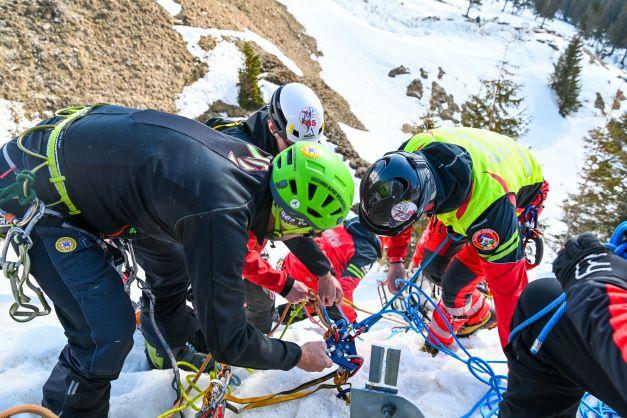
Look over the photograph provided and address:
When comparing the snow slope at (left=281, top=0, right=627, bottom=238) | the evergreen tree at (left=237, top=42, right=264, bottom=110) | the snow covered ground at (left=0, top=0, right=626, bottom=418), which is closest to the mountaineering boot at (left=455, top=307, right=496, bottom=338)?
the snow covered ground at (left=0, top=0, right=626, bottom=418)

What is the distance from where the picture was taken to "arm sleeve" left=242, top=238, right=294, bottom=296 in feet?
10.6

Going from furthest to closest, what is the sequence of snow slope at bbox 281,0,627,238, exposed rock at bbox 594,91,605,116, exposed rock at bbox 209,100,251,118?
exposed rock at bbox 594,91,605,116, snow slope at bbox 281,0,627,238, exposed rock at bbox 209,100,251,118

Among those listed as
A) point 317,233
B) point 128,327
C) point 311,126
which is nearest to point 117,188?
point 128,327

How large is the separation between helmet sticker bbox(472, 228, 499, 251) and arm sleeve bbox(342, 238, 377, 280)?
5.28 ft

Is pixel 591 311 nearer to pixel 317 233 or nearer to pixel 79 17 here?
pixel 317 233

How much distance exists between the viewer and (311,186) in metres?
2.24

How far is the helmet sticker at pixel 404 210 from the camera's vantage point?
110 inches

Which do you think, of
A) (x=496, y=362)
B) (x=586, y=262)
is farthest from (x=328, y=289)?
(x=586, y=262)

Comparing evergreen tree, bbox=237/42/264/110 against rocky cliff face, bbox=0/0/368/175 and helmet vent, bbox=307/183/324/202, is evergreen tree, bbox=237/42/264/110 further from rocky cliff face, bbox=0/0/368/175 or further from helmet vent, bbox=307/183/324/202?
helmet vent, bbox=307/183/324/202

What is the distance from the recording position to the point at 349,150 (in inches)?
661

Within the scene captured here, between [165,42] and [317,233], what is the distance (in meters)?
14.9

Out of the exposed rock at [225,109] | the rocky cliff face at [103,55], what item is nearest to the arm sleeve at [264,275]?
the rocky cliff face at [103,55]

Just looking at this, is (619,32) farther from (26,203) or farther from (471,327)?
(26,203)

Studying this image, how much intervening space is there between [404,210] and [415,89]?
99.1 ft
